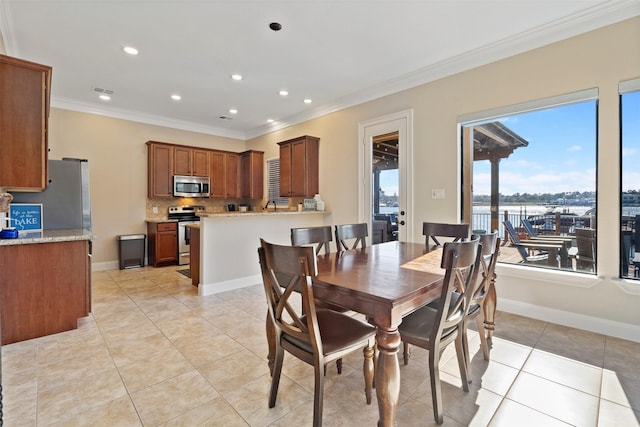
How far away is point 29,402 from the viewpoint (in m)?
1.79

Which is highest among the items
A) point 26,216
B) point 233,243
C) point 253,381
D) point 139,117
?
point 139,117

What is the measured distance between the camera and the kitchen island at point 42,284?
2.54 metres

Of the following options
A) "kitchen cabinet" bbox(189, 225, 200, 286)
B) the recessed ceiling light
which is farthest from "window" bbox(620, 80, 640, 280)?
the recessed ceiling light

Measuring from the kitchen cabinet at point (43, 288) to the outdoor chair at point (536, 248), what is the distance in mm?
4566

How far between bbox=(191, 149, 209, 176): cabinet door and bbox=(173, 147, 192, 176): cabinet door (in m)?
0.10

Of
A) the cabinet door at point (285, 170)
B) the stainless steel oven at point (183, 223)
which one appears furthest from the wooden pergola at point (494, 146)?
the stainless steel oven at point (183, 223)

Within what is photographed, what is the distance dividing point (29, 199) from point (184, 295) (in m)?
2.01

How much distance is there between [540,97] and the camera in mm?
2969

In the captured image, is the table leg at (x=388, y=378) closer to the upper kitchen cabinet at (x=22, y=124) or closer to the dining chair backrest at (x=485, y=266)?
the dining chair backrest at (x=485, y=266)

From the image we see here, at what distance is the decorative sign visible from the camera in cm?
320

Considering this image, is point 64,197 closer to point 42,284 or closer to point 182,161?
point 42,284

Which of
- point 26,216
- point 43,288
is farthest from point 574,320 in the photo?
point 26,216

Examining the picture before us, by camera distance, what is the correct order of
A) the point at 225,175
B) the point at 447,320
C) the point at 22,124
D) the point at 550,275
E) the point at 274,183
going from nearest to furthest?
the point at 447,320 < the point at 22,124 < the point at 550,275 < the point at 274,183 < the point at 225,175

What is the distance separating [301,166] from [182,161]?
256 cm
